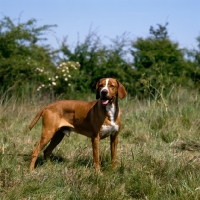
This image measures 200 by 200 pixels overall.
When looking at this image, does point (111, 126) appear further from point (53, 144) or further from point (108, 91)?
point (53, 144)

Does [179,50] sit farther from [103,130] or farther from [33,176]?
[33,176]

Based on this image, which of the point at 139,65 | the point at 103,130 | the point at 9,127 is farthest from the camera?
the point at 139,65

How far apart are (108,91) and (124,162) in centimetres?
114

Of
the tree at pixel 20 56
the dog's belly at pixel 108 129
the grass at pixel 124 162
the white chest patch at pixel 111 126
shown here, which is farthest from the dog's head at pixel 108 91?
the tree at pixel 20 56

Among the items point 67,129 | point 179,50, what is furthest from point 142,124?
point 179,50

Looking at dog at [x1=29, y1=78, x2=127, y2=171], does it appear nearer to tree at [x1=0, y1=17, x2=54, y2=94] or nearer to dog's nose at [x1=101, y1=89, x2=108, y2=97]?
dog's nose at [x1=101, y1=89, x2=108, y2=97]

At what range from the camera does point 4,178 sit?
6254mm

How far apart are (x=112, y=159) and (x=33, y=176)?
1719 millimetres

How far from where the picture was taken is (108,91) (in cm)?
749

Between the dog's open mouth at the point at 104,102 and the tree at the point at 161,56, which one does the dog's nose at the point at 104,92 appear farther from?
the tree at the point at 161,56

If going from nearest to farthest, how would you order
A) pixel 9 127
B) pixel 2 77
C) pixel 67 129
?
pixel 67 129 → pixel 9 127 → pixel 2 77

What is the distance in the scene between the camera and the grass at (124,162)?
19.6 feet

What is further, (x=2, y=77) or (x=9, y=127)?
(x=2, y=77)

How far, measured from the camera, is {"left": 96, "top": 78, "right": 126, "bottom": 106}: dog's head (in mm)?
7480
